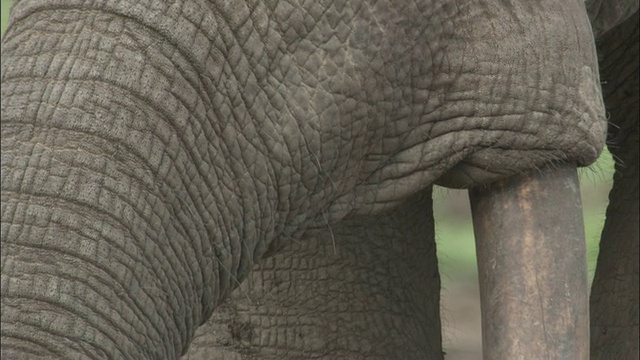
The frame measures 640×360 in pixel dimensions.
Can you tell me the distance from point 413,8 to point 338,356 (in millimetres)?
1069

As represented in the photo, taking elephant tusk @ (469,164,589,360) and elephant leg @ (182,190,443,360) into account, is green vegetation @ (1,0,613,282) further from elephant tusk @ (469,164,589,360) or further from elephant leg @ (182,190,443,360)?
elephant tusk @ (469,164,589,360)

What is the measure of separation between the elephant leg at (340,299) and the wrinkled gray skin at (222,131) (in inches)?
26.6

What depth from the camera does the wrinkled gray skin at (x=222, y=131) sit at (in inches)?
109

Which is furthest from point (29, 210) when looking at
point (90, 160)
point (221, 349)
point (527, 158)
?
point (221, 349)

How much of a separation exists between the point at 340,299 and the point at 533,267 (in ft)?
2.58

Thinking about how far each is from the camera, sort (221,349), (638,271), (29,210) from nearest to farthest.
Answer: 1. (29,210)
2. (221,349)
3. (638,271)

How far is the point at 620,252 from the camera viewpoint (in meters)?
4.61

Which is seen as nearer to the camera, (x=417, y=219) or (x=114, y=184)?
(x=114, y=184)

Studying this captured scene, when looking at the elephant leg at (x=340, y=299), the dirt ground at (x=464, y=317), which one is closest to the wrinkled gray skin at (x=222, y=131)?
the elephant leg at (x=340, y=299)

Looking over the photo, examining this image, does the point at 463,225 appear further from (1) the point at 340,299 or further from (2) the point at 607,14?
(2) the point at 607,14

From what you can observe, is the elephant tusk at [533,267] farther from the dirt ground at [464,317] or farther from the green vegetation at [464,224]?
Answer: the green vegetation at [464,224]

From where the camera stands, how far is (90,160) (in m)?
2.78

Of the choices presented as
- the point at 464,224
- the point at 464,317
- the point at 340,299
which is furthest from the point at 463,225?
the point at 340,299

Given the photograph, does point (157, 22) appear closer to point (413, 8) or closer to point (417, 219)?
point (413, 8)
